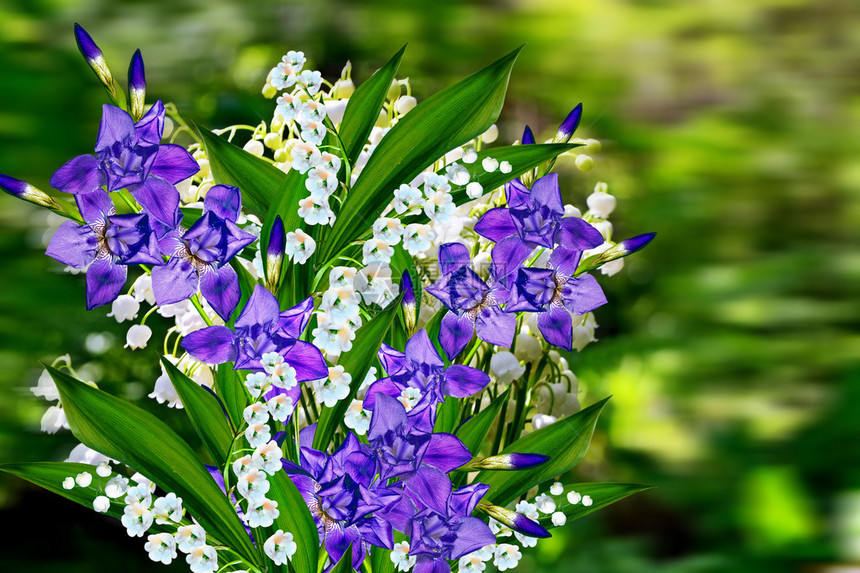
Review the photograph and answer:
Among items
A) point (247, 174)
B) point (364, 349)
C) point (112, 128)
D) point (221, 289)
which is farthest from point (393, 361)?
point (112, 128)

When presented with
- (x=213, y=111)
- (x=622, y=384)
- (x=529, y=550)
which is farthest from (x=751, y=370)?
(x=213, y=111)

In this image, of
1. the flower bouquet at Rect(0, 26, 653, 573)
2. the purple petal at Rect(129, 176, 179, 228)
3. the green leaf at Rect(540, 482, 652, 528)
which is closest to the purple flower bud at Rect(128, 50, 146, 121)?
the flower bouquet at Rect(0, 26, 653, 573)

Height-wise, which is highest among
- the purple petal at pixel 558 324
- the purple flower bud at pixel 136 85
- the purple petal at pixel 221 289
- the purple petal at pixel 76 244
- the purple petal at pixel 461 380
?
the purple flower bud at pixel 136 85

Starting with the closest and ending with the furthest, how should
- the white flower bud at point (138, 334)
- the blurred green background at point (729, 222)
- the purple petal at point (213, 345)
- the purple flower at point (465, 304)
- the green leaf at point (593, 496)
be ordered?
1. the blurred green background at point (729, 222)
2. the purple petal at point (213, 345)
3. the purple flower at point (465, 304)
4. the green leaf at point (593, 496)
5. the white flower bud at point (138, 334)

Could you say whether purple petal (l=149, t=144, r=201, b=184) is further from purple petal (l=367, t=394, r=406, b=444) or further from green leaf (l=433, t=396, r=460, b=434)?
green leaf (l=433, t=396, r=460, b=434)

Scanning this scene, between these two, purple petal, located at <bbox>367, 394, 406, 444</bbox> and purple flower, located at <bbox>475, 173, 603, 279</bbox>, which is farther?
purple flower, located at <bbox>475, 173, 603, 279</bbox>

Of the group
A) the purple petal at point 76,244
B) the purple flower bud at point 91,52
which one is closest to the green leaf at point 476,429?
the purple petal at point 76,244

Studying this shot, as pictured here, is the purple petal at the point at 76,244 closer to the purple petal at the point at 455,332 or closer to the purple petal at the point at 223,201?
the purple petal at the point at 223,201
